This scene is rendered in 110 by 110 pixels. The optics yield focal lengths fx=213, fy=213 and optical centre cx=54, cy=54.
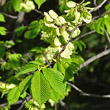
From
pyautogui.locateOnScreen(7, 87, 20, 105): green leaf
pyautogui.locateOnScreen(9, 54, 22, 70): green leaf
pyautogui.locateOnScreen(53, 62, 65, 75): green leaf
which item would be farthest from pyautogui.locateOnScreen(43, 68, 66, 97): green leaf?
pyautogui.locateOnScreen(9, 54, 22, 70): green leaf

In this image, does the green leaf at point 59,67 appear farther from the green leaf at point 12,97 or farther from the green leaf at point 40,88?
the green leaf at point 12,97

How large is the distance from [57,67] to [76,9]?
15.4 inches

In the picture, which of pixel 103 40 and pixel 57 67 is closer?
pixel 57 67

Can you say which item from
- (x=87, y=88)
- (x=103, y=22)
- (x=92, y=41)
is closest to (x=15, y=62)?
(x=103, y=22)

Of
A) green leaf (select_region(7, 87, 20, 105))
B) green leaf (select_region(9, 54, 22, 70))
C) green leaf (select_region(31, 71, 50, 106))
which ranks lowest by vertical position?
green leaf (select_region(7, 87, 20, 105))

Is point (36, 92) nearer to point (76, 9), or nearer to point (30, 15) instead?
point (76, 9)

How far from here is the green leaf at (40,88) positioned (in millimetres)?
1146

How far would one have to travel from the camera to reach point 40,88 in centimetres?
115

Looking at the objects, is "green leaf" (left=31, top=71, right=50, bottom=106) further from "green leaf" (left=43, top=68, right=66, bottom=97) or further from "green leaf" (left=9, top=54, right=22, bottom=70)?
"green leaf" (left=9, top=54, right=22, bottom=70)

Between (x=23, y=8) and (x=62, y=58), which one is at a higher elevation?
(x=23, y=8)

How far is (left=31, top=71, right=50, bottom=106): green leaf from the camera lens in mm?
1146

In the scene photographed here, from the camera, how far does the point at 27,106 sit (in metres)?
1.77

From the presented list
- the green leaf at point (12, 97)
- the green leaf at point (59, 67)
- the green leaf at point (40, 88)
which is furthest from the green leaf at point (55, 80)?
the green leaf at point (12, 97)

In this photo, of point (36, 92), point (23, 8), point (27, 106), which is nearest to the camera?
point (36, 92)
